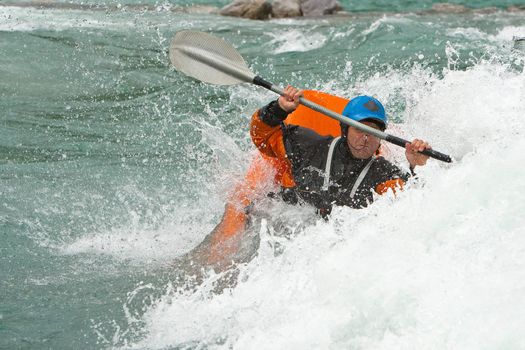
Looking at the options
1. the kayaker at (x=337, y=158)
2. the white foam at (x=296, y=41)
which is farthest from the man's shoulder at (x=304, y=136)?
the white foam at (x=296, y=41)

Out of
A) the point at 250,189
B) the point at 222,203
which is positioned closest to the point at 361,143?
the point at 250,189

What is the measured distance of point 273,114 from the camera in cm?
513

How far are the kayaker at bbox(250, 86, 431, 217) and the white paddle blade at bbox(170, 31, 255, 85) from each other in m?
0.48

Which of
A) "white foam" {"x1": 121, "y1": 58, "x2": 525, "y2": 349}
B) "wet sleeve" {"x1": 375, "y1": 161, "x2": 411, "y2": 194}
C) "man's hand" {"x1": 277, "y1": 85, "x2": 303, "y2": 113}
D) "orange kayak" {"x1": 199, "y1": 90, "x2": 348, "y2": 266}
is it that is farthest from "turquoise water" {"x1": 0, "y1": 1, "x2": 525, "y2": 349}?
"man's hand" {"x1": 277, "y1": 85, "x2": 303, "y2": 113}

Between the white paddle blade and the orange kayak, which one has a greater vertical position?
the white paddle blade

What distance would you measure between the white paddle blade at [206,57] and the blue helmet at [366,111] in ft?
2.78

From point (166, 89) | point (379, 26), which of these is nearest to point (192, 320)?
point (166, 89)

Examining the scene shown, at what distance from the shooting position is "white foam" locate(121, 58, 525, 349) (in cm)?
335

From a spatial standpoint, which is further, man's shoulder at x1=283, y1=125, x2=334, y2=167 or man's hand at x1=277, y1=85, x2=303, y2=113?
man's shoulder at x1=283, y1=125, x2=334, y2=167

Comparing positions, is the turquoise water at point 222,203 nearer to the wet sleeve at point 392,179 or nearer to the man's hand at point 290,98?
the wet sleeve at point 392,179

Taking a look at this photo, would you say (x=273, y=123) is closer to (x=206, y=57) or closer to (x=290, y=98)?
(x=290, y=98)

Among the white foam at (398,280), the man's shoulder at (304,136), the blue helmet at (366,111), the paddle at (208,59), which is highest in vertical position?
the paddle at (208,59)

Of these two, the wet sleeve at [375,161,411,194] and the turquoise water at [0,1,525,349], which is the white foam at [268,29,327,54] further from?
the wet sleeve at [375,161,411,194]

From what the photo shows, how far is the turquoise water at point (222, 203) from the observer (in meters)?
3.56
